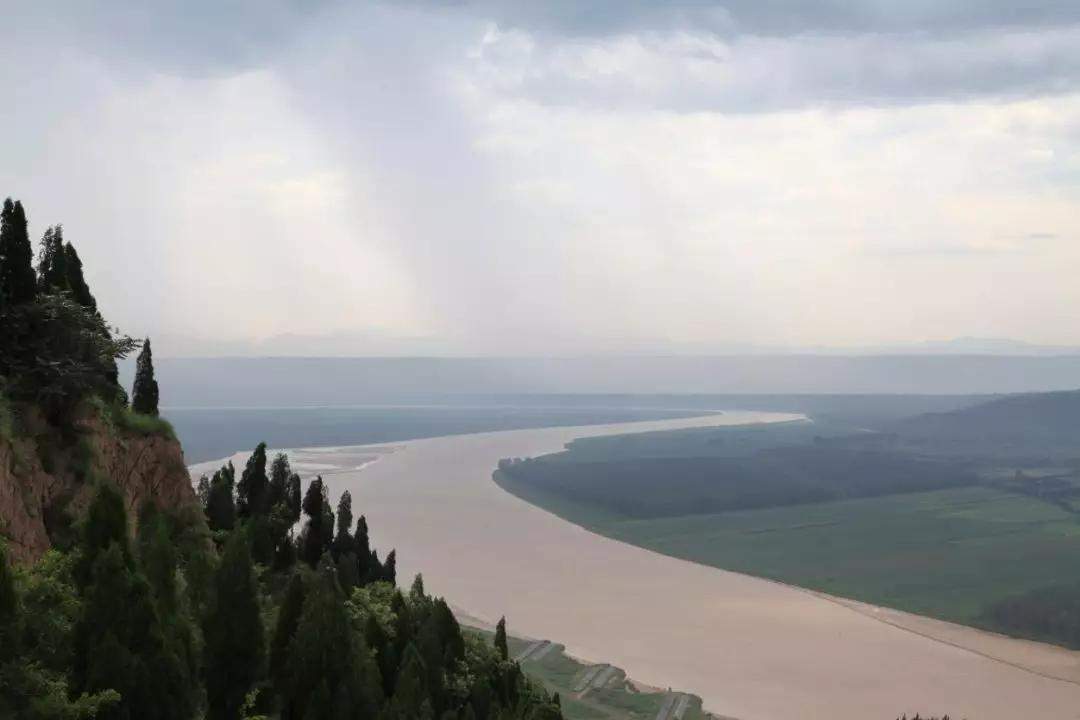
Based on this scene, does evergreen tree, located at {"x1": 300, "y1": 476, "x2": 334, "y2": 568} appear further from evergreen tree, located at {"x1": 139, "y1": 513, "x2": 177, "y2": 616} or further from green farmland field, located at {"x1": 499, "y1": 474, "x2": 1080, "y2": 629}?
green farmland field, located at {"x1": 499, "y1": 474, "x2": 1080, "y2": 629}

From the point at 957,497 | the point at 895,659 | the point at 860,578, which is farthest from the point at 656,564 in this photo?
the point at 957,497

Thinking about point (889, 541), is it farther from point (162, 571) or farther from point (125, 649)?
point (125, 649)

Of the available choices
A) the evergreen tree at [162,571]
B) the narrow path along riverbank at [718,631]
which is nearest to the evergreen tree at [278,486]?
the narrow path along riverbank at [718,631]

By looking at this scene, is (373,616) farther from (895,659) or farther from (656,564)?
(656,564)

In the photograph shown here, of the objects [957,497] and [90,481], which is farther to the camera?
[957,497]

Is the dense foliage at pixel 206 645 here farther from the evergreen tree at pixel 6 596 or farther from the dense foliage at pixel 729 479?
the dense foliage at pixel 729 479
